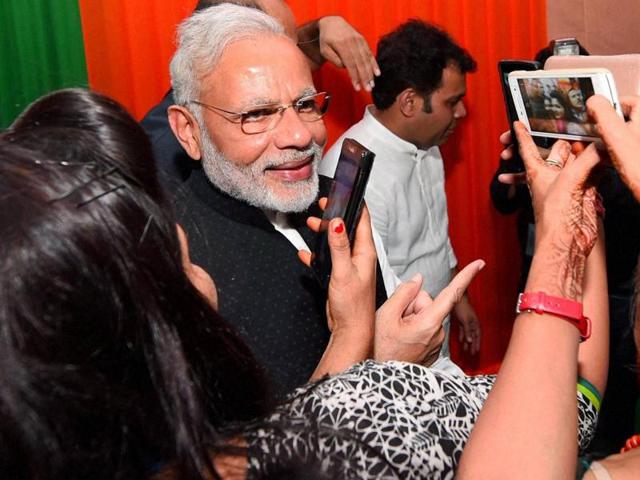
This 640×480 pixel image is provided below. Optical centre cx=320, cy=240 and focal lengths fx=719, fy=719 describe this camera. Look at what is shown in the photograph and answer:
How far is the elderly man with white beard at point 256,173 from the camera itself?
4.31ft

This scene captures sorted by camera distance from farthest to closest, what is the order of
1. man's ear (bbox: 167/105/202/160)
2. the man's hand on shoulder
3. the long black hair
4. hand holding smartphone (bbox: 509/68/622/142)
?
1. the man's hand on shoulder
2. man's ear (bbox: 167/105/202/160)
3. hand holding smartphone (bbox: 509/68/622/142)
4. the long black hair

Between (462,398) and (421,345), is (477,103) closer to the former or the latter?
(421,345)

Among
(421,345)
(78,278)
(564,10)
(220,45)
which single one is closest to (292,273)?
(421,345)

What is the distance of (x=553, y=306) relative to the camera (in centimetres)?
85

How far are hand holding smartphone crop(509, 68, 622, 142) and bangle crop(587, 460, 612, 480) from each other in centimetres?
46

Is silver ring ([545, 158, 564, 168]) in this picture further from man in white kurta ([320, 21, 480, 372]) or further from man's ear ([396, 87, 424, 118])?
man's ear ([396, 87, 424, 118])

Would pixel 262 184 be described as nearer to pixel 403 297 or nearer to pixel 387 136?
pixel 403 297

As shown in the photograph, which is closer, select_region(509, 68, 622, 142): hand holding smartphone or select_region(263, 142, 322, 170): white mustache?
select_region(509, 68, 622, 142): hand holding smartphone

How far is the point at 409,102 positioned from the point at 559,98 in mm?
1412

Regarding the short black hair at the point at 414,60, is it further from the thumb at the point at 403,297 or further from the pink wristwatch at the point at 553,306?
the pink wristwatch at the point at 553,306

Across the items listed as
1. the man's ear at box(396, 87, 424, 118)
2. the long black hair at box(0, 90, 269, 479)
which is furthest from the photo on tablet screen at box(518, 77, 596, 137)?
the man's ear at box(396, 87, 424, 118)

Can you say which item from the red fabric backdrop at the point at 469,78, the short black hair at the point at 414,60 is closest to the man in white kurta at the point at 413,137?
the short black hair at the point at 414,60

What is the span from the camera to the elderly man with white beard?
1313 millimetres

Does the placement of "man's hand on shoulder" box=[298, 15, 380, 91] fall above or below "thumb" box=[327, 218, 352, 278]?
above
